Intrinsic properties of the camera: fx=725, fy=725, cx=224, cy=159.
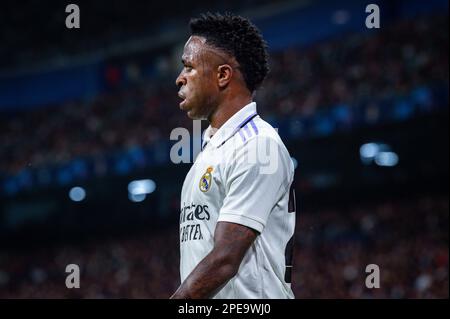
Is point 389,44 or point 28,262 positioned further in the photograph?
point 28,262

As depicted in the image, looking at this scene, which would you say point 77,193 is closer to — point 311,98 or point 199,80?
point 311,98

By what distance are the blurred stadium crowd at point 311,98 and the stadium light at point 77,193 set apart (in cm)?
108

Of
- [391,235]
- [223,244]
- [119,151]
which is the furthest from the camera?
[119,151]

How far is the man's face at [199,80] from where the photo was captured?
3.05 meters

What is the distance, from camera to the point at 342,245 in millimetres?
16766

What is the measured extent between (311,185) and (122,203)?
7.29 m

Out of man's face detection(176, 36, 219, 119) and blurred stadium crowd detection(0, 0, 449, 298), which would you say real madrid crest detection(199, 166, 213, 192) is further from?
blurred stadium crowd detection(0, 0, 449, 298)

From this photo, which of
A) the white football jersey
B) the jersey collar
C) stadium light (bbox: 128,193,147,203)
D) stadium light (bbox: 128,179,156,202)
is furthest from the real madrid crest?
stadium light (bbox: 128,193,147,203)

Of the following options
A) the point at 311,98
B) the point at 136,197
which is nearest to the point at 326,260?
the point at 311,98

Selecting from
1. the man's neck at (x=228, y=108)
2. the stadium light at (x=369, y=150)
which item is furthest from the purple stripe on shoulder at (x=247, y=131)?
the stadium light at (x=369, y=150)

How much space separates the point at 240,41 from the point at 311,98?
16797 millimetres

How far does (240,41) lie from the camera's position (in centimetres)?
307

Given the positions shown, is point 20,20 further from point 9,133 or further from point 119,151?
point 119,151
